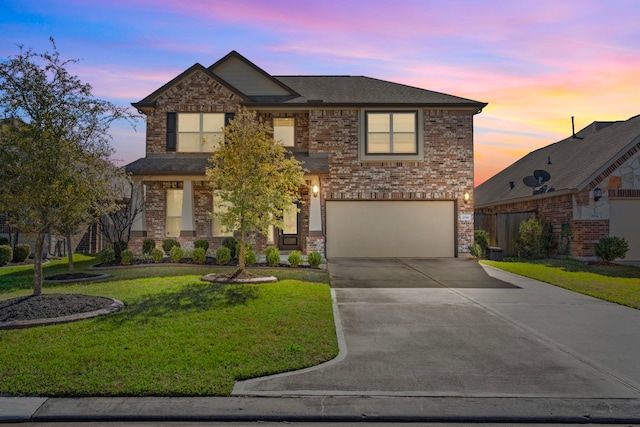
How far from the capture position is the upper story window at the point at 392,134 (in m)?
19.9

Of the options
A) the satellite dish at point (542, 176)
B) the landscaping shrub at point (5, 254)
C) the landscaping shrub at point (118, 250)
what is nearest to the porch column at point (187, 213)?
the landscaping shrub at point (118, 250)

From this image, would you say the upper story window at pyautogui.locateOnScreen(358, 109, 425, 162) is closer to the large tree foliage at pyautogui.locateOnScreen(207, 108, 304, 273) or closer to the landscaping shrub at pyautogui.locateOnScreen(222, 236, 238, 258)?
the landscaping shrub at pyautogui.locateOnScreen(222, 236, 238, 258)

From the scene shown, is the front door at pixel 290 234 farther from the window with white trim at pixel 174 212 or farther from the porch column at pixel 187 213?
the window with white trim at pixel 174 212

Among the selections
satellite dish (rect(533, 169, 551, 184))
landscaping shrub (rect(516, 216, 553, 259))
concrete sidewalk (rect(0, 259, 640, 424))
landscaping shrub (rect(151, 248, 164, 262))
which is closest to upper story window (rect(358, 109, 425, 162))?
landscaping shrub (rect(516, 216, 553, 259))

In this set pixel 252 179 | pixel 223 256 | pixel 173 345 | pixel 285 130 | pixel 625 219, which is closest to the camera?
pixel 173 345

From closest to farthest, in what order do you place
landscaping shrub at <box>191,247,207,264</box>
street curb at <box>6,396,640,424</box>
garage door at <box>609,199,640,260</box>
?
street curb at <box>6,396,640,424</box>, landscaping shrub at <box>191,247,207,264</box>, garage door at <box>609,199,640,260</box>

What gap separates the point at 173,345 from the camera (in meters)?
6.40

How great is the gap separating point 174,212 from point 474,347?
15.8m

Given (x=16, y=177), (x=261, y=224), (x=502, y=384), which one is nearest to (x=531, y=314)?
(x=502, y=384)

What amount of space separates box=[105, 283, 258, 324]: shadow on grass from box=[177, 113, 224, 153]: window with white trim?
31.9 ft

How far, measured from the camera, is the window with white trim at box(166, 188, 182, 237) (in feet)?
65.2

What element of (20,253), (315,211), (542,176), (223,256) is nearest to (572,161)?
(542,176)

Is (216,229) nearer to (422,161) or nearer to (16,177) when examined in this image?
(422,161)

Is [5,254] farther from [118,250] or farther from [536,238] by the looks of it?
[536,238]
